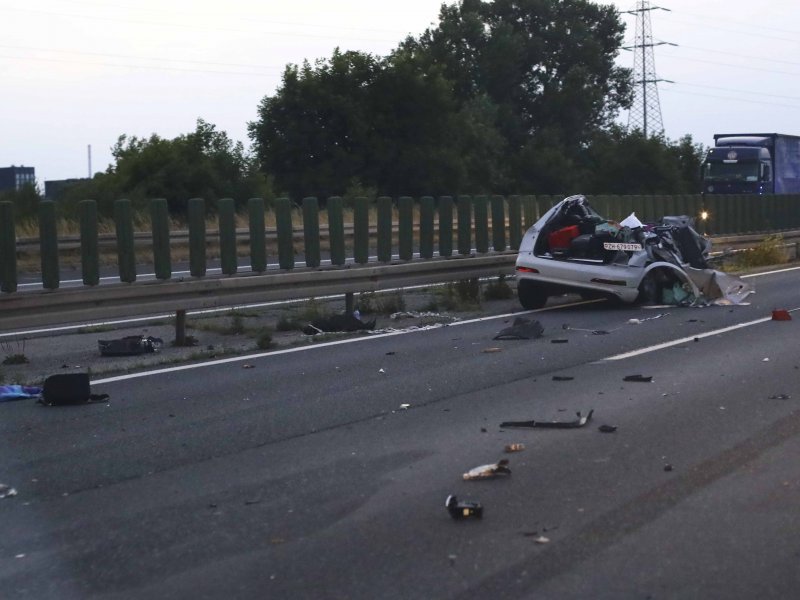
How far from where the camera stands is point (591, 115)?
254 ft

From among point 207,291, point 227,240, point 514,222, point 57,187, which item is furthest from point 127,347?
point 57,187

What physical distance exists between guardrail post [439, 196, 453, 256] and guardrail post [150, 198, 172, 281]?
583 centimetres

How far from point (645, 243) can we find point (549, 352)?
492cm

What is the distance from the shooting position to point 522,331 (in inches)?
556

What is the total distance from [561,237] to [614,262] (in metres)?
0.91

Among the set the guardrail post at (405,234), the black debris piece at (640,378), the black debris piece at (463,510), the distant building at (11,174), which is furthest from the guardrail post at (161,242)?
the distant building at (11,174)

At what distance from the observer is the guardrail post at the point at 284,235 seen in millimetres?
16203

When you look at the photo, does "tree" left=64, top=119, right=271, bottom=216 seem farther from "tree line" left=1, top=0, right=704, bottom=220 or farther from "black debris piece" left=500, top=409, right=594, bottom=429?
"black debris piece" left=500, top=409, right=594, bottom=429

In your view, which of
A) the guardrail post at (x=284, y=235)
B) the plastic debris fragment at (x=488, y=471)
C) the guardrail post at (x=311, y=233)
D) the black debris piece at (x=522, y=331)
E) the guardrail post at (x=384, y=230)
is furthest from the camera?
the guardrail post at (x=384, y=230)

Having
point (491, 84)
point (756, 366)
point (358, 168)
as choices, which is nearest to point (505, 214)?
point (756, 366)

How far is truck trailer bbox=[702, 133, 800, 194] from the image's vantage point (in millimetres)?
47688

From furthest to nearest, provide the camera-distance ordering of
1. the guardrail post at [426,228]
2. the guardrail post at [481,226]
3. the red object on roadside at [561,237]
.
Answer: the guardrail post at [481,226] → the guardrail post at [426,228] → the red object on roadside at [561,237]

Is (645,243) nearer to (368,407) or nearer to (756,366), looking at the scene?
(756,366)

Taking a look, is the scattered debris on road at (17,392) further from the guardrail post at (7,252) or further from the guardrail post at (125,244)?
the guardrail post at (125,244)
